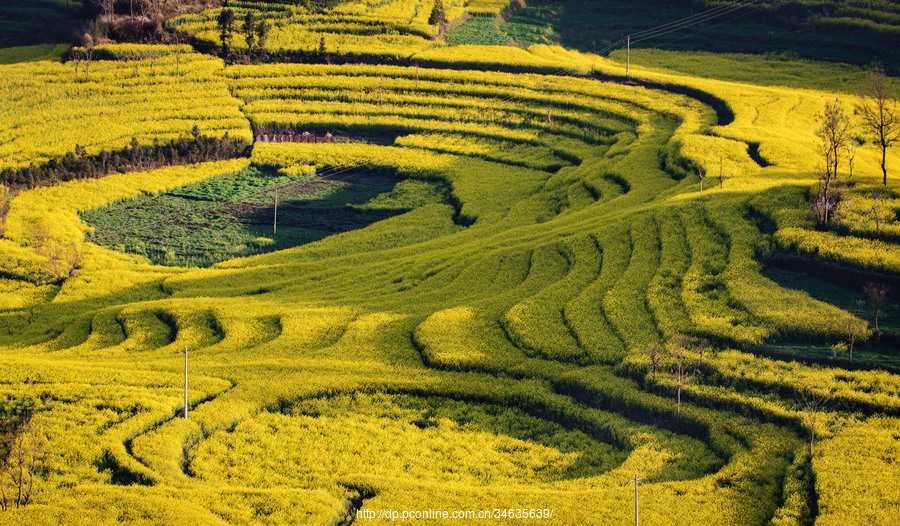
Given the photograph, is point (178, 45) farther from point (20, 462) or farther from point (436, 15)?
point (20, 462)

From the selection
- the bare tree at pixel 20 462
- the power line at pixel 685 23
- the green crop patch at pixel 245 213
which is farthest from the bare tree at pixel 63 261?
the power line at pixel 685 23

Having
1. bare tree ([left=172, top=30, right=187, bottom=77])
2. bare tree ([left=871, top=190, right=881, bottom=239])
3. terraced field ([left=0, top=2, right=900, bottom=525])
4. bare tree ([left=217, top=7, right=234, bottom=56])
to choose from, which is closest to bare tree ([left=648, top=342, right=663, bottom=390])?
terraced field ([left=0, top=2, right=900, bottom=525])

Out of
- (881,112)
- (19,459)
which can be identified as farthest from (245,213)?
(881,112)

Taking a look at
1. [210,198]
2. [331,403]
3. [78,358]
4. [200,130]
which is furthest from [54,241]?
[331,403]

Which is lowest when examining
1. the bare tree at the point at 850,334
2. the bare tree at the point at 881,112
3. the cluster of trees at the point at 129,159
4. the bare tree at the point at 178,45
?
the bare tree at the point at 850,334

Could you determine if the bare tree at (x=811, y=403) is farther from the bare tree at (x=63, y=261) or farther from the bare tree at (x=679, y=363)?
the bare tree at (x=63, y=261)

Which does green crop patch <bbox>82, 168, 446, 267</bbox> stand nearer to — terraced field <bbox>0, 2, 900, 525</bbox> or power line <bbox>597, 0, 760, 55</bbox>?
terraced field <bbox>0, 2, 900, 525</bbox>

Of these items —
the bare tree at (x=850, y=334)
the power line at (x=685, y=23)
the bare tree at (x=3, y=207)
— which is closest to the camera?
the bare tree at (x=850, y=334)

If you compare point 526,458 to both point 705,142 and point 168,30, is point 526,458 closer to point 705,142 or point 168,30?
point 705,142
